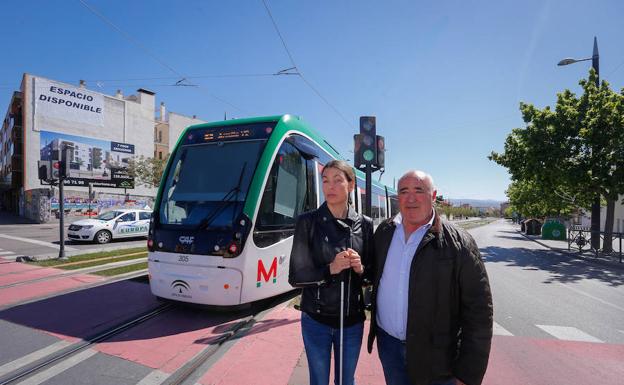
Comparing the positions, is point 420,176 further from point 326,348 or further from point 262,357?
point 262,357

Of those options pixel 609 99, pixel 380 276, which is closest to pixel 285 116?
pixel 380 276

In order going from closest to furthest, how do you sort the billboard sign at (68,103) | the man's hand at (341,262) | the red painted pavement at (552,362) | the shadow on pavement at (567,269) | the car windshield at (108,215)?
the man's hand at (341,262) < the red painted pavement at (552,362) < the shadow on pavement at (567,269) < the car windshield at (108,215) < the billboard sign at (68,103)

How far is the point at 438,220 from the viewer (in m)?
1.98

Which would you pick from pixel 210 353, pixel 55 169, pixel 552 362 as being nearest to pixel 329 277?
pixel 210 353

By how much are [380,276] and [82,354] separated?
12.1ft

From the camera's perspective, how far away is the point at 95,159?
121 ft

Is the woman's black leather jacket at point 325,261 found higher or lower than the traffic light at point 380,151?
lower

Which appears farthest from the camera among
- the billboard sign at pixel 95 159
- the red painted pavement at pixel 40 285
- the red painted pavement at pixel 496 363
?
the billboard sign at pixel 95 159

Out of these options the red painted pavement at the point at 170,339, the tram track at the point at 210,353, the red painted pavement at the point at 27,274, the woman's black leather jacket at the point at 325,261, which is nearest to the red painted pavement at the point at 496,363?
the tram track at the point at 210,353

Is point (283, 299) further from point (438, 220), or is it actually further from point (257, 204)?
point (438, 220)

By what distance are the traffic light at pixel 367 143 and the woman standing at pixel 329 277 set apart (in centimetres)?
325

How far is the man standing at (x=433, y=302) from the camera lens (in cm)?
179

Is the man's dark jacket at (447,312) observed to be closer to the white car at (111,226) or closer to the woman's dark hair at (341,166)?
the woman's dark hair at (341,166)

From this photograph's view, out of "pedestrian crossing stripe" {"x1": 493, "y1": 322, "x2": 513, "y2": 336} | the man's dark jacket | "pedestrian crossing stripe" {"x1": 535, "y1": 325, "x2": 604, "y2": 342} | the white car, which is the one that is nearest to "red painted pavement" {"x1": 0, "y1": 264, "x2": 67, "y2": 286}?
the white car
